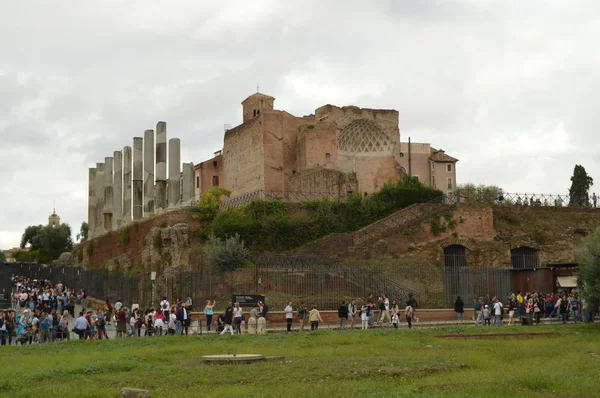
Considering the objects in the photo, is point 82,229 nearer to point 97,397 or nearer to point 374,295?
point 374,295

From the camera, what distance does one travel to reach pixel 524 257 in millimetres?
45000

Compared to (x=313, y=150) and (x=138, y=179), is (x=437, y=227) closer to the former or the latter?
(x=313, y=150)

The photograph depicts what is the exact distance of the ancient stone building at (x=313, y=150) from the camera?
2122 inches

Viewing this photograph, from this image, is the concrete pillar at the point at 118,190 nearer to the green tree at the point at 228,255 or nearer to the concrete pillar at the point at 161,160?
the concrete pillar at the point at 161,160

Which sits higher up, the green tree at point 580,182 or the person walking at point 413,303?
the green tree at point 580,182

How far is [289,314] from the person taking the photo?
95.9ft

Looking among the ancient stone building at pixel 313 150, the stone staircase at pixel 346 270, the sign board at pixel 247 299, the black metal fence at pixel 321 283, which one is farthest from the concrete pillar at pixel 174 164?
the sign board at pixel 247 299

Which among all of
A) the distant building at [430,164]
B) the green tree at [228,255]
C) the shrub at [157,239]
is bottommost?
the green tree at [228,255]

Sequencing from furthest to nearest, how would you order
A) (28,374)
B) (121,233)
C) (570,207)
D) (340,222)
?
(121,233)
(570,207)
(340,222)
(28,374)

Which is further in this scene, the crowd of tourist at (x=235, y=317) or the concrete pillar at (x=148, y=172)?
the concrete pillar at (x=148, y=172)

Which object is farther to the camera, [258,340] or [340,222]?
[340,222]

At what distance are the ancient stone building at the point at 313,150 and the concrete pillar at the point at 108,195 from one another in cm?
811

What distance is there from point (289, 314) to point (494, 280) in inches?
451

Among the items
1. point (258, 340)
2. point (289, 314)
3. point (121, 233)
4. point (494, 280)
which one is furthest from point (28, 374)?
point (121, 233)
